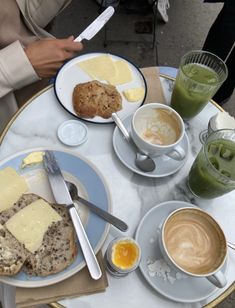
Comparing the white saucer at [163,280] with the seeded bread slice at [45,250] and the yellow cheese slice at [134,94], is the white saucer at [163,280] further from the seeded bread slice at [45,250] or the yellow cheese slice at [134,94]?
the yellow cheese slice at [134,94]

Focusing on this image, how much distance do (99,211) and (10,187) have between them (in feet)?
0.73

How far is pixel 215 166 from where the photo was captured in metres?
0.88

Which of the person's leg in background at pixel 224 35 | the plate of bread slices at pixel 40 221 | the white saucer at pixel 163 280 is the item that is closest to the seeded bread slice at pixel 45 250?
the plate of bread slices at pixel 40 221

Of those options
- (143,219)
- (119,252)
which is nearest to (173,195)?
(143,219)

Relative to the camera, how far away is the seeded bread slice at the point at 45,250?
2.46ft

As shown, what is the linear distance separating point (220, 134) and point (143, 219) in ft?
0.97

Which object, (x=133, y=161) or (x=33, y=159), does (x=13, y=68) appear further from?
(x=133, y=161)

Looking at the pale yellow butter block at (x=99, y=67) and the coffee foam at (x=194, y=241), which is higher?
the pale yellow butter block at (x=99, y=67)

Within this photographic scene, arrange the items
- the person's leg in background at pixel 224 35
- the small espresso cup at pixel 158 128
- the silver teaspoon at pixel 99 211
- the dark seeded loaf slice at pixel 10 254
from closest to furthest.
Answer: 1. the dark seeded loaf slice at pixel 10 254
2. the silver teaspoon at pixel 99 211
3. the small espresso cup at pixel 158 128
4. the person's leg in background at pixel 224 35

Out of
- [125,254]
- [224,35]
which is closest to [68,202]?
[125,254]

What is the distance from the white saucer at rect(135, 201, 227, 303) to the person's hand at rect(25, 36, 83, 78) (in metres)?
0.61

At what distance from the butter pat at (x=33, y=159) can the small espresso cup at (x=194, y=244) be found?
1.18ft

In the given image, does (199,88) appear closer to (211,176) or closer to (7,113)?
(211,176)

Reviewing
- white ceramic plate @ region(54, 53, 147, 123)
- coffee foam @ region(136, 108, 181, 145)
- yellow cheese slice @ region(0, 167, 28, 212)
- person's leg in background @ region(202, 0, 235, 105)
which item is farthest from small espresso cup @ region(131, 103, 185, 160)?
person's leg in background @ region(202, 0, 235, 105)
